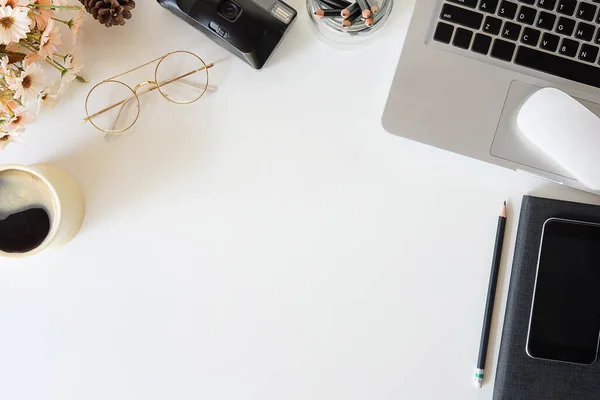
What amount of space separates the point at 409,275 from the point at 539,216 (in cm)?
16

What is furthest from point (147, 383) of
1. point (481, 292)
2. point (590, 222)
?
point (590, 222)

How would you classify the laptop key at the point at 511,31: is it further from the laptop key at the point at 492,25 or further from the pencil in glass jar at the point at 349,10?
the pencil in glass jar at the point at 349,10

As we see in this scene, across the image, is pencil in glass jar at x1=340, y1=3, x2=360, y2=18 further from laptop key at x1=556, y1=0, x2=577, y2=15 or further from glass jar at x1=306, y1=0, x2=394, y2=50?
laptop key at x1=556, y1=0, x2=577, y2=15

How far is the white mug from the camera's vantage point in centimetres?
65

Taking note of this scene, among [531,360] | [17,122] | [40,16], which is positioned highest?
[40,16]

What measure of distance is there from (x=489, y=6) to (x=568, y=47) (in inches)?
3.7

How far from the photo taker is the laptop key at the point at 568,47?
653 mm

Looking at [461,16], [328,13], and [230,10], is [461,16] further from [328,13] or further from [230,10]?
[230,10]

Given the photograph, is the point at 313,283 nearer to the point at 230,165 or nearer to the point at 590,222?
the point at 230,165

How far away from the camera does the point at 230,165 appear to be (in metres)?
0.72

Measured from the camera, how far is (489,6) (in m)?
0.66

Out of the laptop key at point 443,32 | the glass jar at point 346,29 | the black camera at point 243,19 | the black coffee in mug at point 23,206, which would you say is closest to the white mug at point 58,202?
the black coffee in mug at point 23,206

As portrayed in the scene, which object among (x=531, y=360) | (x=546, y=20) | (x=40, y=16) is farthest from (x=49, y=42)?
(x=531, y=360)

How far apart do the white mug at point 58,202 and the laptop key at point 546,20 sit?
1.77 ft
